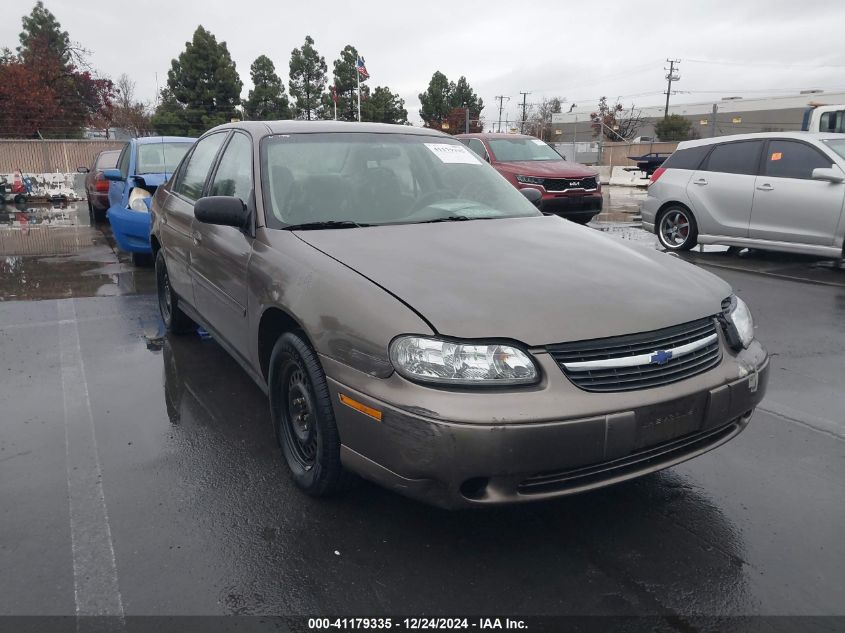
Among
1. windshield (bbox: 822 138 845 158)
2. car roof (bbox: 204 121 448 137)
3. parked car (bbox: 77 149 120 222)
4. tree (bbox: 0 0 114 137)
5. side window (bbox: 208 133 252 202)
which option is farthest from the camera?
tree (bbox: 0 0 114 137)

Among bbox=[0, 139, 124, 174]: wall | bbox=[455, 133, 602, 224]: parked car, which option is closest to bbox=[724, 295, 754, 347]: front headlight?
bbox=[455, 133, 602, 224]: parked car

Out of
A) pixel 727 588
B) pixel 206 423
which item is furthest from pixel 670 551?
pixel 206 423

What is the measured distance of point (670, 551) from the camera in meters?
2.65

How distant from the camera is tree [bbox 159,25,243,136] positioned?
45.8 m

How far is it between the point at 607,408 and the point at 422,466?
668mm

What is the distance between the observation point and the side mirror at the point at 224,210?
3447mm

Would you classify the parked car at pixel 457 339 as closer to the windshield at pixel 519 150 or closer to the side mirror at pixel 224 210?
the side mirror at pixel 224 210

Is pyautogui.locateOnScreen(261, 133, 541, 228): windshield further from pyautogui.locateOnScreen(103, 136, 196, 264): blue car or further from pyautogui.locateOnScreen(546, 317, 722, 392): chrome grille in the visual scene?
pyautogui.locateOnScreen(103, 136, 196, 264): blue car

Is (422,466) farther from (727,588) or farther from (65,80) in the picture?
(65,80)

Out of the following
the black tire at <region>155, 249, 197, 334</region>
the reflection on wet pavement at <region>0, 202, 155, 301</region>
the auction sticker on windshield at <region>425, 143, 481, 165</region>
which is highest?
the auction sticker on windshield at <region>425, 143, 481, 165</region>

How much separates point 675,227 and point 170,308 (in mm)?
7391

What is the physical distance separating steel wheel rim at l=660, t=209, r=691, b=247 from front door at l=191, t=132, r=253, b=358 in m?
7.45

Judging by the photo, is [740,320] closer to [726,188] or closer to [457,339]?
[457,339]

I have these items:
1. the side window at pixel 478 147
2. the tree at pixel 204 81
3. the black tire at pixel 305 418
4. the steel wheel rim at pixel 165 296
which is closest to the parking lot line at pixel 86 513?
the black tire at pixel 305 418
